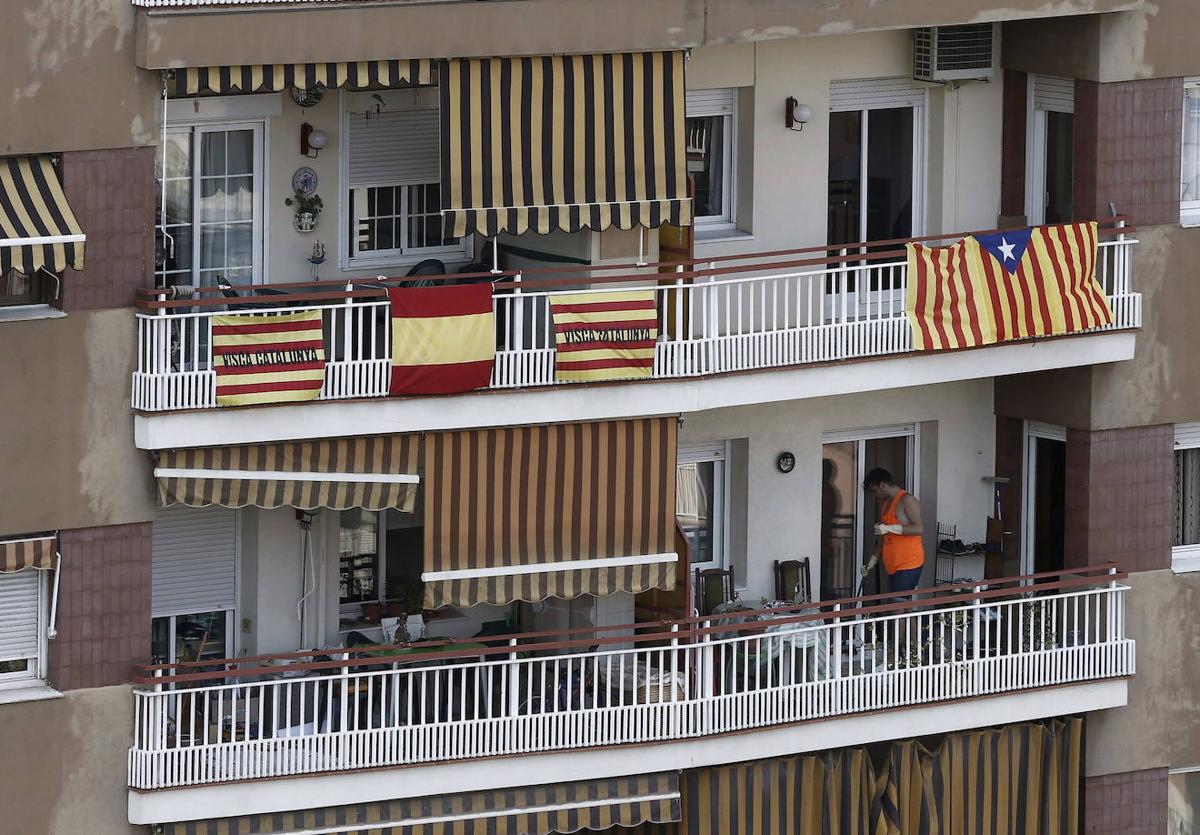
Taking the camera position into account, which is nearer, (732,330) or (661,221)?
(661,221)

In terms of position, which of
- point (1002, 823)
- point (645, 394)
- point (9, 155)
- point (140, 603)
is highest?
point (9, 155)

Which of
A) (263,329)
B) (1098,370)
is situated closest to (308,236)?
(263,329)

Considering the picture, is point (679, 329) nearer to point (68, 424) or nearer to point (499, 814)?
point (499, 814)

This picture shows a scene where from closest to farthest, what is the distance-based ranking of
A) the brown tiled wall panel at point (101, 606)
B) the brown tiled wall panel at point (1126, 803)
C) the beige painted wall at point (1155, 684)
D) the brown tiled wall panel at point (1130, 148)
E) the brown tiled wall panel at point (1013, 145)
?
the brown tiled wall panel at point (101, 606)
the brown tiled wall panel at point (1130, 148)
the beige painted wall at point (1155, 684)
the brown tiled wall panel at point (1013, 145)
the brown tiled wall panel at point (1126, 803)

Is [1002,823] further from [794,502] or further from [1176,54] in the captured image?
[1176,54]

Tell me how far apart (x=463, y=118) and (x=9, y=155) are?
4159mm

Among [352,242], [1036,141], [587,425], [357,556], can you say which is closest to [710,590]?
[587,425]

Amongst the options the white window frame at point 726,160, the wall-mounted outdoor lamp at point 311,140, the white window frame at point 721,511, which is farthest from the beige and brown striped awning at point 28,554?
the white window frame at point 726,160

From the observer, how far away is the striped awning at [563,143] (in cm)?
3005

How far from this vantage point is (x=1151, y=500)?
34062 millimetres

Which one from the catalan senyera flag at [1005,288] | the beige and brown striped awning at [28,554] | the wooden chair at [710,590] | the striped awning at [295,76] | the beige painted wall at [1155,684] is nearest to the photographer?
the striped awning at [295,76]

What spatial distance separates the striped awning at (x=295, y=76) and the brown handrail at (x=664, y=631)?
524 centimetres

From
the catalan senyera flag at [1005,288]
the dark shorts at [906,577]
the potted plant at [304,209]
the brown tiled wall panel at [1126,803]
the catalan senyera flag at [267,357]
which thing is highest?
the potted plant at [304,209]

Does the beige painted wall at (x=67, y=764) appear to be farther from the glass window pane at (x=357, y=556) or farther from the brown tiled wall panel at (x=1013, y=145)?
the brown tiled wall panel at (x=1013, y=145)
